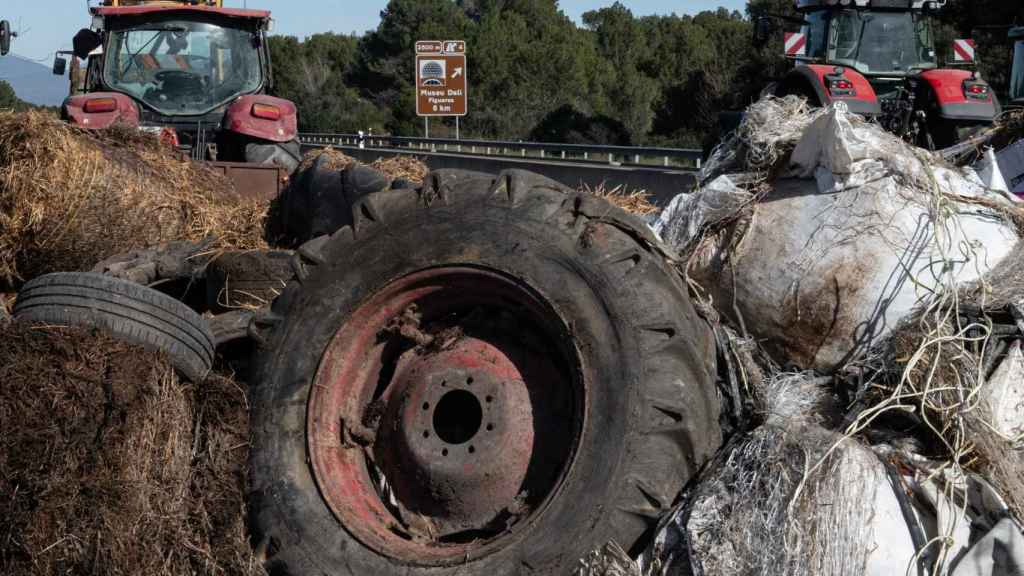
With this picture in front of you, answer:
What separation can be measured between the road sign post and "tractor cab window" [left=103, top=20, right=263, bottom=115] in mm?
17057

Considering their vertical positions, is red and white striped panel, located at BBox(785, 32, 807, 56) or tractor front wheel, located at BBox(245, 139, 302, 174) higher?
red and white striped panel, located at BBox(785, 32, 807, 56)

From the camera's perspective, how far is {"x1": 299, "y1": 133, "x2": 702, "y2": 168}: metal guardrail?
20661mm

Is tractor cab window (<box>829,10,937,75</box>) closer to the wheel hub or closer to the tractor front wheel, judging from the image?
the tractor front wheel

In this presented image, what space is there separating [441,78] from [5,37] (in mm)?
17847

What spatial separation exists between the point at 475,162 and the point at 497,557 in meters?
18.6

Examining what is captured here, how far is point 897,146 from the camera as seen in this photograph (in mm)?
3426

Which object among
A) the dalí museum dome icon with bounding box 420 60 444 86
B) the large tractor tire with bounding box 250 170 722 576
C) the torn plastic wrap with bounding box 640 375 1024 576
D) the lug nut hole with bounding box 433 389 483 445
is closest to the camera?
the torn plastic wrap with bounding box 640 375 1024 576

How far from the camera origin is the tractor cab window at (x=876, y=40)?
43.1ft

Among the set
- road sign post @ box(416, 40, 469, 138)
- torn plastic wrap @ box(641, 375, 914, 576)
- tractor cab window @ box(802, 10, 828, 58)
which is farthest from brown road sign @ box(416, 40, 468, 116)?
torn plastic wrap @ box(641, 375, 914, 576)

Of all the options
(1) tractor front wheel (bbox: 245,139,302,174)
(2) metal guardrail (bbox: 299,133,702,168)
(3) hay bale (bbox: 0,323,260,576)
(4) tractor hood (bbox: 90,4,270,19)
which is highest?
(4) tractor hood (bbox: 90,4,270,19)

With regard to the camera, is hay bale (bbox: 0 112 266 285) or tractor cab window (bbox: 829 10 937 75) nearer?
hay bale (bbox: 0 112 266 285)

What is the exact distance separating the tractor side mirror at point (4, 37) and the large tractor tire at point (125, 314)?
8511 millimetres

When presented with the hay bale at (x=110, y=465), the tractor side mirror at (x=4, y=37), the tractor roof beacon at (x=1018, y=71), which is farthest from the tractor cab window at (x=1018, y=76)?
the hay bale at (x=110, y=465)

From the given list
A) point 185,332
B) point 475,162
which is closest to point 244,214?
point 185,332
